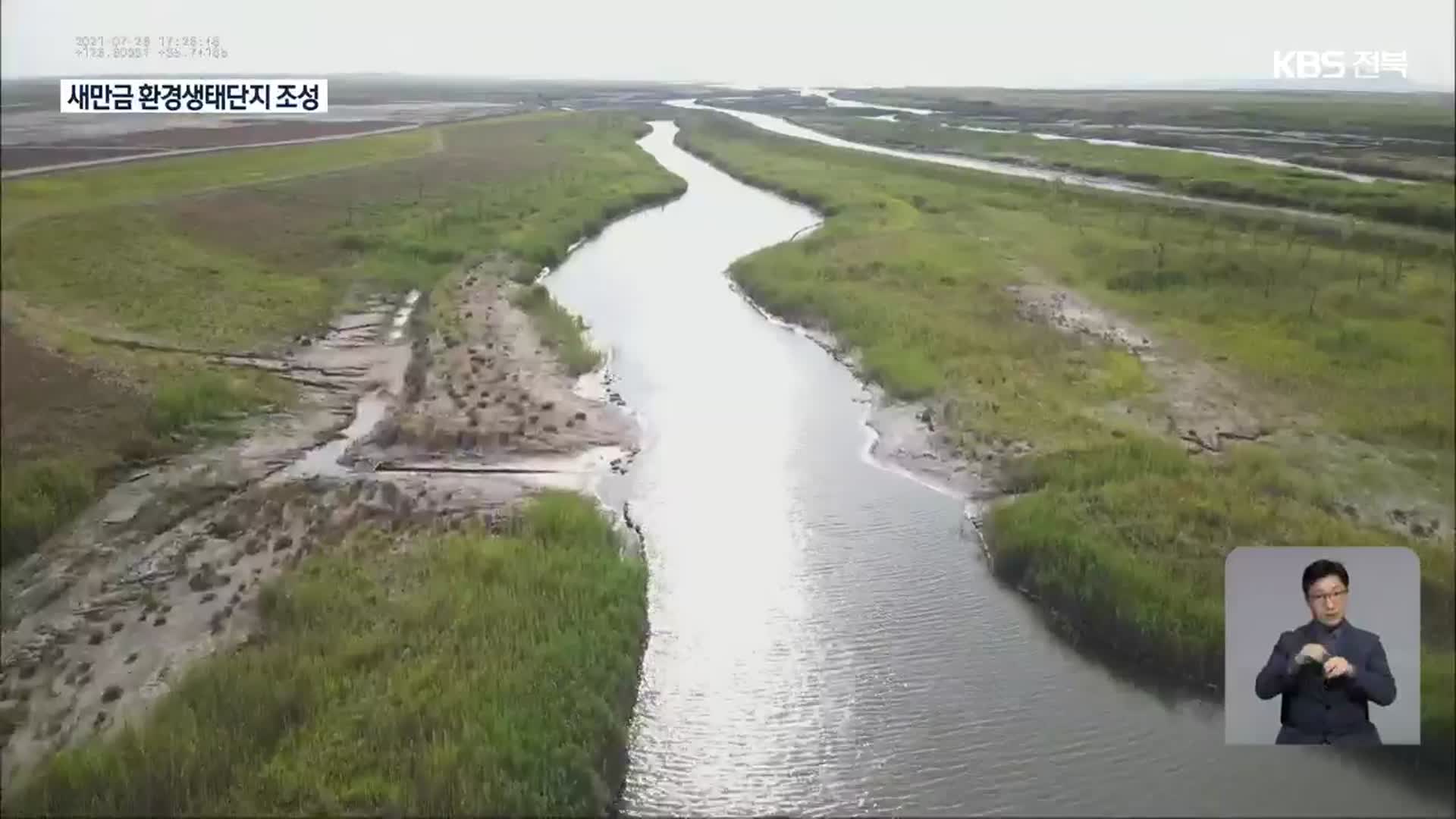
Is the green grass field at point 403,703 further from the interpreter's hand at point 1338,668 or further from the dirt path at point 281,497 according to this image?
the interpreter's hand at point 1338,668

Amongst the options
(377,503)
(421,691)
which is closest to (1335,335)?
(421,691)

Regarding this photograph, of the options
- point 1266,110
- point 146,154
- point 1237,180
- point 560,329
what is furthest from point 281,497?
point 1266,110

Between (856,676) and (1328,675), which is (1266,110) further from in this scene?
(856,676)

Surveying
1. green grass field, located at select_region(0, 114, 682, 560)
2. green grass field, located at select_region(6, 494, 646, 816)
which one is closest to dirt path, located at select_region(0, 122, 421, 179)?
green grass field, located at select_region(0, 114, 682, 560)

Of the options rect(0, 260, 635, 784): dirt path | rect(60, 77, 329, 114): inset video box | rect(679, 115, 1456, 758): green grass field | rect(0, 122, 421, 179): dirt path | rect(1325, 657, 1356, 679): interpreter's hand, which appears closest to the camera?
rect(1325, 657, 1356, 679): interpreter's hand

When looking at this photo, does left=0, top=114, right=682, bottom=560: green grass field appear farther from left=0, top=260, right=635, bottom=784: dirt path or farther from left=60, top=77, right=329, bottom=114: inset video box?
left=60, top=77, right=329, bottom=114: inset video box

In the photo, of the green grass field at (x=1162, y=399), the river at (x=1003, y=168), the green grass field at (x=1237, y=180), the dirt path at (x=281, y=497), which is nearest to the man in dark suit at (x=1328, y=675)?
the green grass field at (x=1162, y=399)
